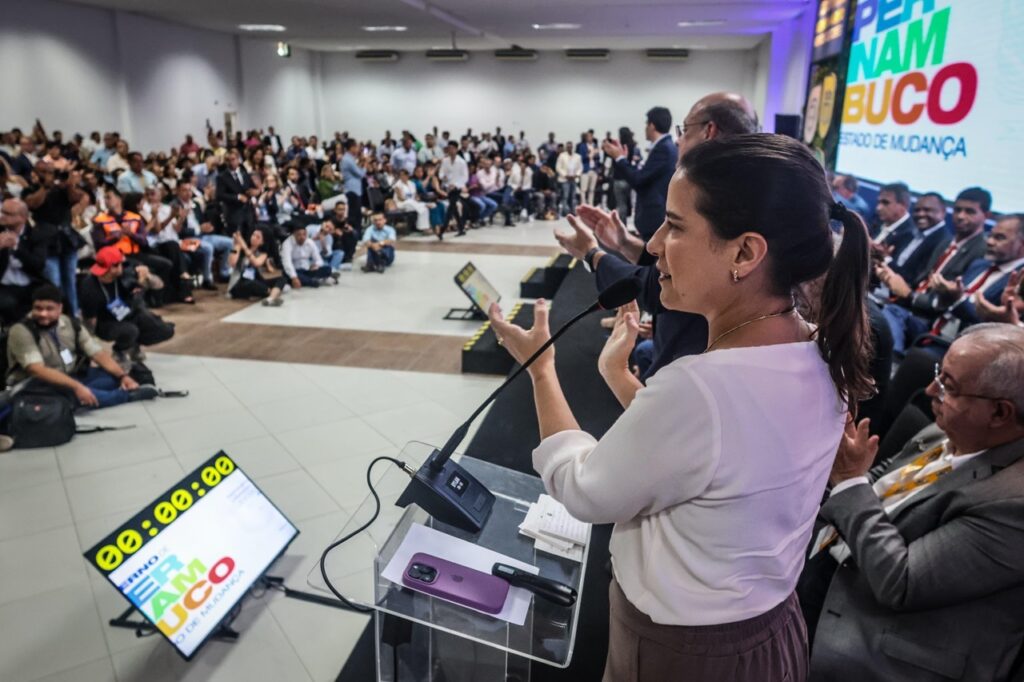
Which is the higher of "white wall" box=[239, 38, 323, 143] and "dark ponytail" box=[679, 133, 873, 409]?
"white wall" box=[239, 38, 323, 143]

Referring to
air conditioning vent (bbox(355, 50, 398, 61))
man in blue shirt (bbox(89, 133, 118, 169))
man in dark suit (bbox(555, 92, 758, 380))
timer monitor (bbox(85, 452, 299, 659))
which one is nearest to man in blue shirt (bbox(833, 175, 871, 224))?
man in dark suit (bbox(555, 92, 758, 380))

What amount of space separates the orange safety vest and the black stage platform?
3.90 metres

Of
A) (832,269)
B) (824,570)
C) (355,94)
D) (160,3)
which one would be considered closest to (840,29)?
(824,570)

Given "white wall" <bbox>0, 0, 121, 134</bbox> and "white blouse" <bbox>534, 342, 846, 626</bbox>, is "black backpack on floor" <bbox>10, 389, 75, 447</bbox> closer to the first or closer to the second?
"white blouse" <bbox>534, 342, 846, 626</bbox>

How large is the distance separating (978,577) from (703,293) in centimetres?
87

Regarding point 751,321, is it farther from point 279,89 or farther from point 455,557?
point 279,89

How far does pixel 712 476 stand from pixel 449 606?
0.57 m

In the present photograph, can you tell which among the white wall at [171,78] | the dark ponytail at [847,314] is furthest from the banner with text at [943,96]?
the white wall at [171,78]

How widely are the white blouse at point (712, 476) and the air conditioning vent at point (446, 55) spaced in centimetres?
2082

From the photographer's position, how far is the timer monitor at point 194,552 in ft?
6.59

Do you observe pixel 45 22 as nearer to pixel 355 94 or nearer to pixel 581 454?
pixel 355 94

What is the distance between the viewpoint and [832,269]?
3.09 feet

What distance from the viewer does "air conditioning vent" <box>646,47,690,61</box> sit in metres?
18.7

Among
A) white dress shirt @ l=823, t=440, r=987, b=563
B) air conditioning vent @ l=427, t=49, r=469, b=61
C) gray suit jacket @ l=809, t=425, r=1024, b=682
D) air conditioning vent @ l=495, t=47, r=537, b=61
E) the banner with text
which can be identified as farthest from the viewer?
air conditioning vent @ l=427, t=49, r=469, b=61
